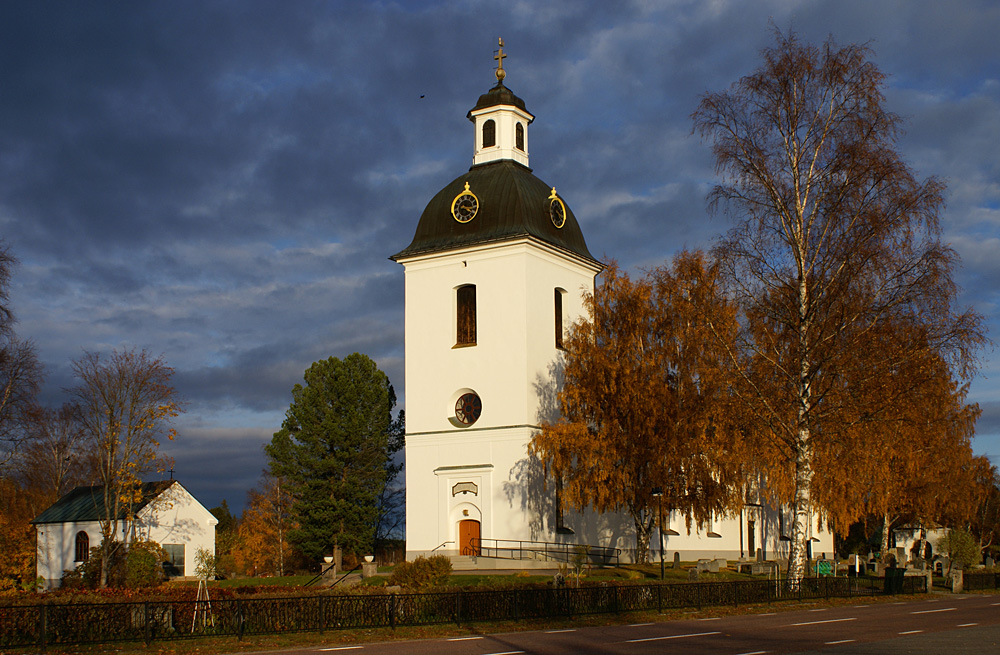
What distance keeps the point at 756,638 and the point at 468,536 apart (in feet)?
79.0

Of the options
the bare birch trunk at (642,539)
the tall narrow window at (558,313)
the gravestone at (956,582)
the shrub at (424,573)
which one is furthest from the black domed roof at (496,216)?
the gravestone at (956,582)

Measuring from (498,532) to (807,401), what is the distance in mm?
16110

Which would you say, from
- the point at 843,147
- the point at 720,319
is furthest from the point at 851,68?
the point at 720,319

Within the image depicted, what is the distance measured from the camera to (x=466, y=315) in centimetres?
4284

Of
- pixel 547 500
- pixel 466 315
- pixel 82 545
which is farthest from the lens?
pixel 82 545

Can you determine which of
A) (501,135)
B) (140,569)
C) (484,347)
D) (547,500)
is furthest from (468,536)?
(501,135)

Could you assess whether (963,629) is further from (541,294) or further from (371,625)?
(541,294)

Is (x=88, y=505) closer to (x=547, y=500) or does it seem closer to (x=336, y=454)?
(x=336, y=454)

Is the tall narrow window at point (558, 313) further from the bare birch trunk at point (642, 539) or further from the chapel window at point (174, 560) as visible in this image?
the chapel window at point (174, 560)

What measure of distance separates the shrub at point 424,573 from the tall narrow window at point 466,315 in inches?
667

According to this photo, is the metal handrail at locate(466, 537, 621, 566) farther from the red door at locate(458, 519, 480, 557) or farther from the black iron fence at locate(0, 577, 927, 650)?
the black iron fence at locate(0, 577, 927, 650)

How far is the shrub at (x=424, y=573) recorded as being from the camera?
981 inches

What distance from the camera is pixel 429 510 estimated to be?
1618 inches

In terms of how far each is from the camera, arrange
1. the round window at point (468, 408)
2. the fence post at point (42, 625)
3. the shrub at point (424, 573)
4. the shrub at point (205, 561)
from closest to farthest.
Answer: the fence post at point (42, 625), the shrub at point (424, 573), the round window at point (468, 408), the shrub at point (205, 561)
